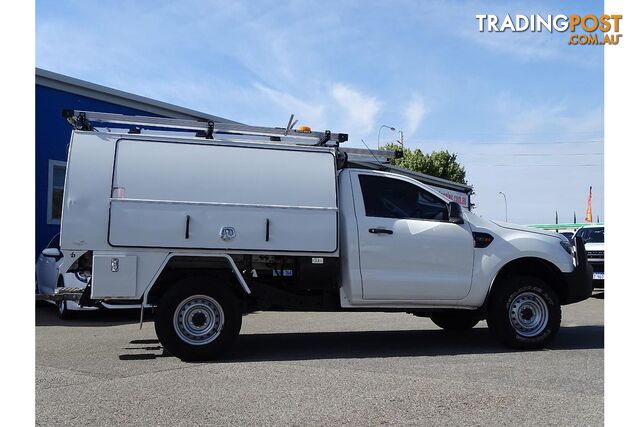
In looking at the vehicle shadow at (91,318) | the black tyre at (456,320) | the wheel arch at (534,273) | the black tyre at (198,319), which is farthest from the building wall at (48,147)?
the wheel arch at (534,273)

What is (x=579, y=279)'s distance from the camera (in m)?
7.80

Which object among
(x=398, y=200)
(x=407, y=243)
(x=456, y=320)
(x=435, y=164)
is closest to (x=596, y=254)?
(x=456, y=320)

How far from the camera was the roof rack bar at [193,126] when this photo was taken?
6926mm

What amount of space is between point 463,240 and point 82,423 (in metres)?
4.79

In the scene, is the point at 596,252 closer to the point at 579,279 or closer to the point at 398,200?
the point at 579,279

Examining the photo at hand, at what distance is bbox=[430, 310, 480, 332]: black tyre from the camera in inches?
339

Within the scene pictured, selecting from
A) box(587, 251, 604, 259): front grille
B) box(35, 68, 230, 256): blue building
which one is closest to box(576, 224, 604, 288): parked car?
box(587, 251, 604, 259): front grille

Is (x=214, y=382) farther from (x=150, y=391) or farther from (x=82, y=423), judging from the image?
(x=82, y=423)

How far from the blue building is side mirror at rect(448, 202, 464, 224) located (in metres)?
9.67

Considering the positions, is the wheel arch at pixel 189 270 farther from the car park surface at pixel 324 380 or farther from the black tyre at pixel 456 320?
the black tyre at pixel 456 320

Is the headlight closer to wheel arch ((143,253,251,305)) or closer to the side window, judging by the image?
the side window

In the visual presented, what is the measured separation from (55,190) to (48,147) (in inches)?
38.8

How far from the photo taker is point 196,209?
6836 millimetres

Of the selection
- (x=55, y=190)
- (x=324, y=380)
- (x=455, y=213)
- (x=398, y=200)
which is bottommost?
(x=324, y=380)
